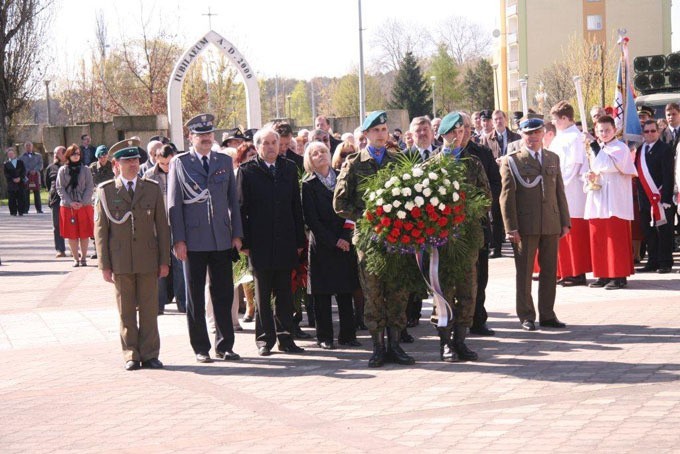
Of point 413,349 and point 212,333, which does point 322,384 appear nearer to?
point 413,349

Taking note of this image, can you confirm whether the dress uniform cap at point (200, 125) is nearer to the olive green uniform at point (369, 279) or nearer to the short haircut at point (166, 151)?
the olive green uniform at point (369, 279)

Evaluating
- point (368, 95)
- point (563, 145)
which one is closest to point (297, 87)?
point (368, 95)

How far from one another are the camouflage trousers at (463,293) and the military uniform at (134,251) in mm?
2514

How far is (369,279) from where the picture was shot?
31.9 ft

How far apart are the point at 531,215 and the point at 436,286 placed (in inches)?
80.0

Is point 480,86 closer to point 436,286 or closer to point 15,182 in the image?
point 15,182

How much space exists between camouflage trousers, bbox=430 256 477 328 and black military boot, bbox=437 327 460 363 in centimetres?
9

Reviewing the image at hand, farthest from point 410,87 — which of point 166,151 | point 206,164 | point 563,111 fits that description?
point 206,164

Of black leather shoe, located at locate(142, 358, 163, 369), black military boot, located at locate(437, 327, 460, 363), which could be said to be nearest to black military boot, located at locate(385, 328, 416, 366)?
black military boot, located at locate(437, 327, 460, 363)

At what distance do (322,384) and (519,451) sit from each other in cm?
259

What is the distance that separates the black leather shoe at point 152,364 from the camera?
1003 cm

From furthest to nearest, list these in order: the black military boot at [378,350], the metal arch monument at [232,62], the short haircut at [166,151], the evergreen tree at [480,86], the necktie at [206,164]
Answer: the evergreen tree at [480,86] < the metal arch monument at [232,62] < the short haircut at [166,151] < the necktie at [206,164] < the black military boot at [378,350]

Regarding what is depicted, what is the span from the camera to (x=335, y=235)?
34.8ft

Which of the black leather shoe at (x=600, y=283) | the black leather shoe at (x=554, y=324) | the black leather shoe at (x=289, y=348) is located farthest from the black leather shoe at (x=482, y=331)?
the black leather shoe at (x=600, y=283)
